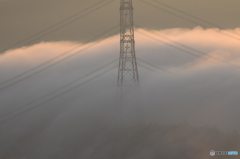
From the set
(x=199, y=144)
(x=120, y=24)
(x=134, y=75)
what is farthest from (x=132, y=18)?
(x=199, y=144)

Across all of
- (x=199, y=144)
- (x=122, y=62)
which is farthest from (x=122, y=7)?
(x=199, y=144)

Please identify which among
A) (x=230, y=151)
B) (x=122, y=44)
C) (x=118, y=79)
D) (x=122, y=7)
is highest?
(x=122, y=7)

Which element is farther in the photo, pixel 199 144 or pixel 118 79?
pixel 118 79

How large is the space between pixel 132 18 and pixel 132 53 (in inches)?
127

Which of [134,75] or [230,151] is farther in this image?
[134,75]

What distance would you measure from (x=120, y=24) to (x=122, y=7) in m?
1.58

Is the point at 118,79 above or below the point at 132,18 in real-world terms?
below

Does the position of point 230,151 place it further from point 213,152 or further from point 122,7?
point 122,7

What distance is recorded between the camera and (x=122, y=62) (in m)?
54.2

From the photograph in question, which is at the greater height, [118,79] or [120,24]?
[120,24]

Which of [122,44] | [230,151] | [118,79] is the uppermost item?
[122,44]

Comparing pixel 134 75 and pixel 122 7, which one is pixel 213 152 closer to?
pixel 134 75

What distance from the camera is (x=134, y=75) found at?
55.2 metres

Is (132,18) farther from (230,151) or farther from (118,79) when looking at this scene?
(230,151)
